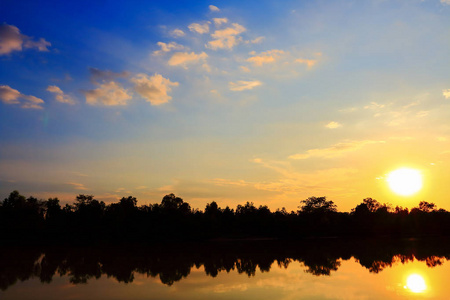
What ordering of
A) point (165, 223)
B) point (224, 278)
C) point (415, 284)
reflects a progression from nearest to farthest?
point (415, 284)
point (224, 278)
point (165, 223)

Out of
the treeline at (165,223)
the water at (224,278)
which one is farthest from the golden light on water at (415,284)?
the treeline at (165,223)

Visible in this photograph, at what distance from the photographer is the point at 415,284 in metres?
24.3

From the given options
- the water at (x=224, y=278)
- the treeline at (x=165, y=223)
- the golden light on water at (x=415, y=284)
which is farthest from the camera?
the treeline at (x=165, y=223)

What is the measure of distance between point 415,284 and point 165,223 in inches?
2151

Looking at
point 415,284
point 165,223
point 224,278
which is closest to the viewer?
point 415,284

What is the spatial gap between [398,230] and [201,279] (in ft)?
299

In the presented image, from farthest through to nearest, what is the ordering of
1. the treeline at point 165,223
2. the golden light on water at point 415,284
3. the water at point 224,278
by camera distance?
the treeline at point 165,223 → the golden light on water at point 415,284 → the water at point 224,278

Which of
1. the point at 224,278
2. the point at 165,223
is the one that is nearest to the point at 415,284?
the point at 224,278

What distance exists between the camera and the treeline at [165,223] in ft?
223

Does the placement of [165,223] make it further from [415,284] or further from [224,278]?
[415,284]

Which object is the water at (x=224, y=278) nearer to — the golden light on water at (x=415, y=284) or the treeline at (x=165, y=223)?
the golden light on water at (x=415, y=284)

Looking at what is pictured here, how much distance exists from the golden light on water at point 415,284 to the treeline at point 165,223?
1970 inches

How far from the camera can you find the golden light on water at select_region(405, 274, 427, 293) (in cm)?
2233

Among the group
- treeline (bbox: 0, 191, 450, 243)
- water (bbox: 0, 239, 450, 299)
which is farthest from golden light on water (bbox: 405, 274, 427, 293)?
treeline (bbox: 0, 191, 450, 243)
